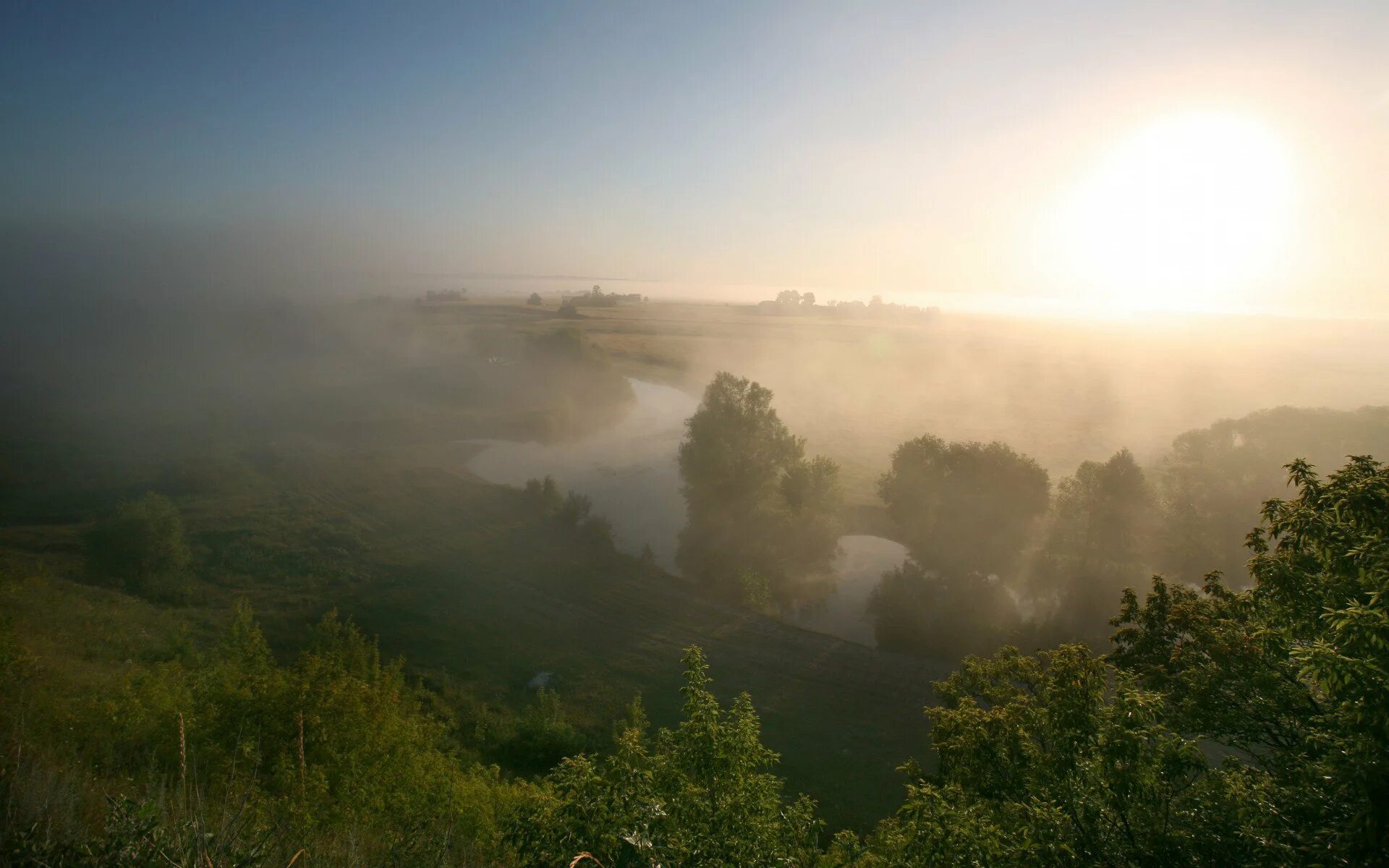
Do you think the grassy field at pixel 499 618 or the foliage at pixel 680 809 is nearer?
the foliage at pixel 680 809

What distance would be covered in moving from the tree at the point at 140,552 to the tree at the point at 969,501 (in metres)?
33.9

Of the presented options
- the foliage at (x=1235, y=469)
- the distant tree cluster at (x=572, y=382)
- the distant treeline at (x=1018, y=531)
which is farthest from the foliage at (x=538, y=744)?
the distant tree cluster at (x=572, y=382)

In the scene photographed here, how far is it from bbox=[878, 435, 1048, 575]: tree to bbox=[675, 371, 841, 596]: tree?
189 inches

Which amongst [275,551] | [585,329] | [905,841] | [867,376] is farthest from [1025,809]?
[585,329]

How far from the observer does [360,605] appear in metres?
26.7

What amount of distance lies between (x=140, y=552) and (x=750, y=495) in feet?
94.9

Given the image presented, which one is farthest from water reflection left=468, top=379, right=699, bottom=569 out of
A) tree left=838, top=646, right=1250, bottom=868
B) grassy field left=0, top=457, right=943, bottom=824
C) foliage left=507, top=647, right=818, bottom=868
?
tree left=838, top=646, right=1250, bottom=868

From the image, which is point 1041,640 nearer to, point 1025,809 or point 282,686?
point 1025,809

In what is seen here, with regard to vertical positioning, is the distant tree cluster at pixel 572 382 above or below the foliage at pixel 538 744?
above

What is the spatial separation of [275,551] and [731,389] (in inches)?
1014

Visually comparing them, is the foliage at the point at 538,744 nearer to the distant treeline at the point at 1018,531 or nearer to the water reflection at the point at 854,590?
the distant treeline at the point at 1018,531

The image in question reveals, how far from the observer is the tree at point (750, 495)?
3281 cm

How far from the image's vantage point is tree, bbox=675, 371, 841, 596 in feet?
108

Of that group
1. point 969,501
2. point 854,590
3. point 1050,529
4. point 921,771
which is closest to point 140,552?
point 921,771
